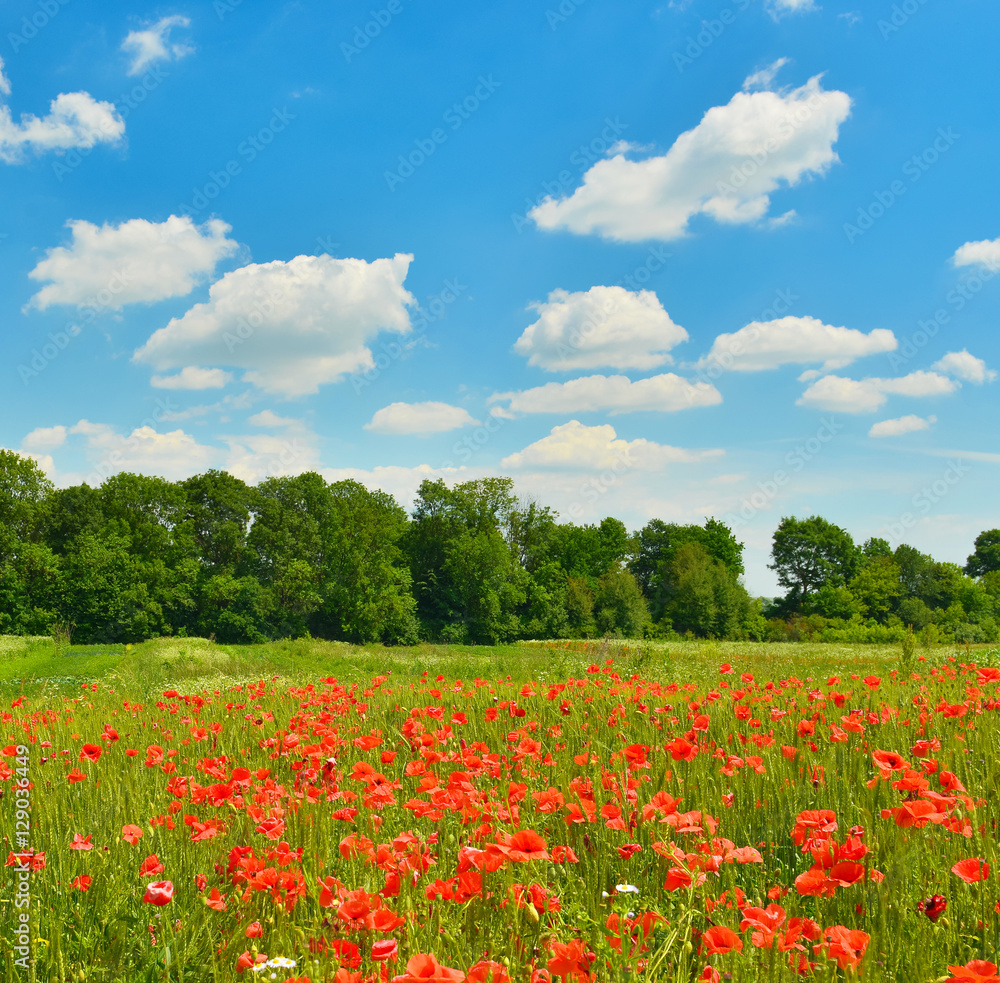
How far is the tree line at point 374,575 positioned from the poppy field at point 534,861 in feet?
142

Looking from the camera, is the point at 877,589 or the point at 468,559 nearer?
the point at 468,559

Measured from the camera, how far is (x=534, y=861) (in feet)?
8.13

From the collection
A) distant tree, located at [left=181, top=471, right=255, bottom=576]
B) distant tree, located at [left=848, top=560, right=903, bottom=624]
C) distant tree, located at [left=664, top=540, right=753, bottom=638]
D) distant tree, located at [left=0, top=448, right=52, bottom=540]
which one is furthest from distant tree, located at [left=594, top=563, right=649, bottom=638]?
distant tree, located at [left=0, top=448, right=52, bottom=540]

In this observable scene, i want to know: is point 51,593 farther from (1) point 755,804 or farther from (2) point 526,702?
(1) point 755,804

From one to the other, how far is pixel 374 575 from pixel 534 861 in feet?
162

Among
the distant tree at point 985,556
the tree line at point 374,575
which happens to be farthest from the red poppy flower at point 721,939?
the distant tree at point 985,556

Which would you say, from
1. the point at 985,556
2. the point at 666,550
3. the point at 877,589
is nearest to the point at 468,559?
the point at 666,550

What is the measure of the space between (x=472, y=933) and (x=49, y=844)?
247cm

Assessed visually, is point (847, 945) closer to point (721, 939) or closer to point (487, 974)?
point (721, 939)

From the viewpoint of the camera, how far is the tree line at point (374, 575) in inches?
1826

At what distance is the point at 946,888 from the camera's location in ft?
7.70

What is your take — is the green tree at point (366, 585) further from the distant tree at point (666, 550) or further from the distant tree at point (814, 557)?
the distant tree at point (814, 557)

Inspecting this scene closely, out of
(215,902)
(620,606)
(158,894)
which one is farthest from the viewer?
(620,606)

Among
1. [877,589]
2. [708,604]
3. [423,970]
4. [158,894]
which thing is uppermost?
[423,970]
